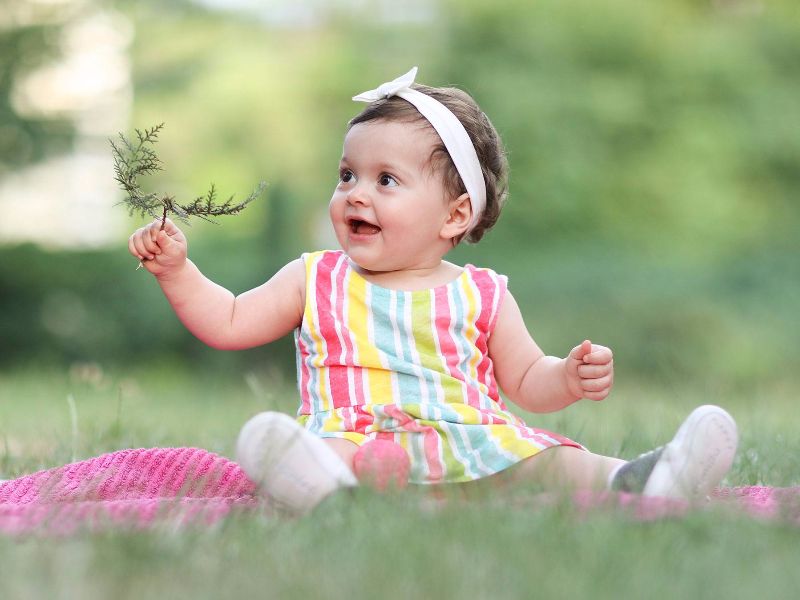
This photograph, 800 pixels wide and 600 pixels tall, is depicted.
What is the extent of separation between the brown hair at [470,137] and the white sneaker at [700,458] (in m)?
0.88

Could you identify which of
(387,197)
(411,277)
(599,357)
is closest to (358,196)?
(387,197)

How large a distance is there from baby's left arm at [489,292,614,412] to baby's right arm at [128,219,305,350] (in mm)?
488

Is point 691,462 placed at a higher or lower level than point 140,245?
lower

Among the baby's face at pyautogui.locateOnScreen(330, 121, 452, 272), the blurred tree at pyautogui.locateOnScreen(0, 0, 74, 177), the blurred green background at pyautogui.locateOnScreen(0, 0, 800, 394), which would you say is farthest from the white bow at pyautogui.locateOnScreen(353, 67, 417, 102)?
the blurred tree at pyautogui.locateOnScreen(0, 0, 74, 177)

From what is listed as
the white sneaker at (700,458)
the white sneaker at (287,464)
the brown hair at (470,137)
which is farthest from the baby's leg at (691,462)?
the brown hair at (470,137)

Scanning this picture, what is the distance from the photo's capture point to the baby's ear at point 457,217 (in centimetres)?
267

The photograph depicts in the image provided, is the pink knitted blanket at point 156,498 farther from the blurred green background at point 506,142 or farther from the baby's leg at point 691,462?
the blurred green background at point 506,142

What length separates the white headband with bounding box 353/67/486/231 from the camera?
2.62 meters

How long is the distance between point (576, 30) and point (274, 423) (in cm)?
1107

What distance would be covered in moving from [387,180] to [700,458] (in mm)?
963

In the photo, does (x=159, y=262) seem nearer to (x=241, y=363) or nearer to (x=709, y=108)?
(x=241, y=363)

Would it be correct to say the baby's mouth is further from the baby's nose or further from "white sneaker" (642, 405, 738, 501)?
"white sneaker" (642, 405, 738, 501)

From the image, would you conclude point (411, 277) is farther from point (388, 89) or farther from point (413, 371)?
point (388, 89)

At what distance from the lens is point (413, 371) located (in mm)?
2447
